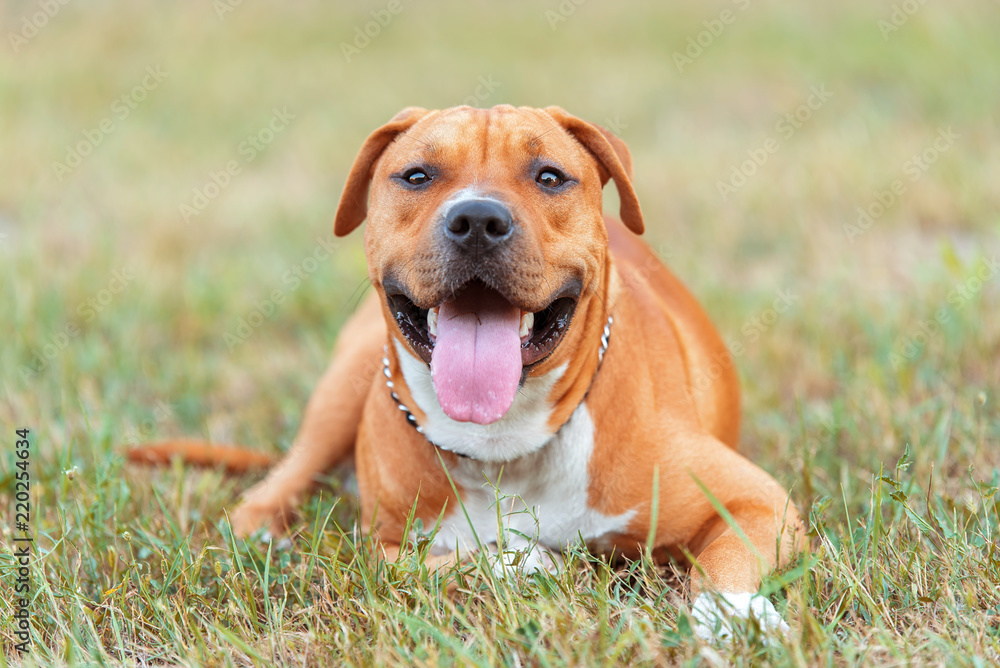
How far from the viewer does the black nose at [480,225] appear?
2.51m

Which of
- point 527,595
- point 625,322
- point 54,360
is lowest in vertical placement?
point 54,360

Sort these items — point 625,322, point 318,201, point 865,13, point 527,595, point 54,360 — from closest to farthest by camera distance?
point 527,595, point 625,322, point 54,360, point 318,201, point 865,13

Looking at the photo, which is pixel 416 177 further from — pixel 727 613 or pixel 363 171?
pixel 727 613

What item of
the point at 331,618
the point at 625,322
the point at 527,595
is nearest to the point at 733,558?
the point at 527,595

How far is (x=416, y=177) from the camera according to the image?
2.85 meters

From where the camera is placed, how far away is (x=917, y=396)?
13.0 ft

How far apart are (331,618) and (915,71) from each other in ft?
26.0

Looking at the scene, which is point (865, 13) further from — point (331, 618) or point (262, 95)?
point (331, 618)
